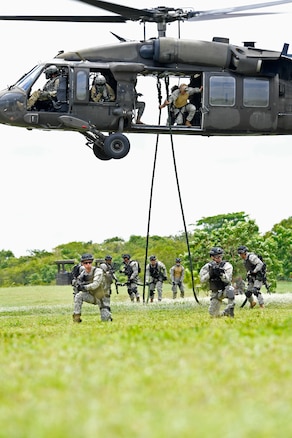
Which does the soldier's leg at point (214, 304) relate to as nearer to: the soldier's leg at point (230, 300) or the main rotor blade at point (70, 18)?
the soldier's leg at point (230, 300)

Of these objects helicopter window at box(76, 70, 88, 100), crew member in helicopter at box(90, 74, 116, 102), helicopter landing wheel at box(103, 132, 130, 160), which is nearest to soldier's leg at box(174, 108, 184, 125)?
helicopter landing wheel at box(103, 132, 130, 160)

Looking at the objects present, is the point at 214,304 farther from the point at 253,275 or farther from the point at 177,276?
the point at 177,276

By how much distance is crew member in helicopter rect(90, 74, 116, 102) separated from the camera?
2692 cm

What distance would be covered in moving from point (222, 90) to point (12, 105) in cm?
566

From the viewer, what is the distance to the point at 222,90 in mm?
27422

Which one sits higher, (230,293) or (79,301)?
(230,293)

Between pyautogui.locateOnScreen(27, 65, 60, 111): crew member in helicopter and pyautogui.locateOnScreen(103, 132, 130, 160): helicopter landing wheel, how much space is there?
1927 mm

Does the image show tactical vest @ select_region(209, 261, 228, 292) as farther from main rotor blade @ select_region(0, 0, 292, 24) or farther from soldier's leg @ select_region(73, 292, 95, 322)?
main rotor blade @ select_region(0, 0, 292, 24)

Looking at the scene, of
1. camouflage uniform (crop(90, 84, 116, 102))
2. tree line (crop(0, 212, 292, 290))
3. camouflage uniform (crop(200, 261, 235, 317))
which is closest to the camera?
camouflage uniform (crop(200, 261, 235, 317))

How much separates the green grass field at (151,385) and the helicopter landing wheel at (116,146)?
45.3ft

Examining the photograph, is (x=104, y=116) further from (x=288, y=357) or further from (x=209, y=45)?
(x=288, y=357)

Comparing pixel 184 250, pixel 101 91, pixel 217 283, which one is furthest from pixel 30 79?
pixel 184 250

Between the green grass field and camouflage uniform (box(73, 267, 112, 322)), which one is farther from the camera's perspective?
camouflage uniform (box(73, 267, 112, 322))

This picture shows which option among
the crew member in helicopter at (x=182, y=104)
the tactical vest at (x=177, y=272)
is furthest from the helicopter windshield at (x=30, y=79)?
the tactical vest at (x=177, y=272)
